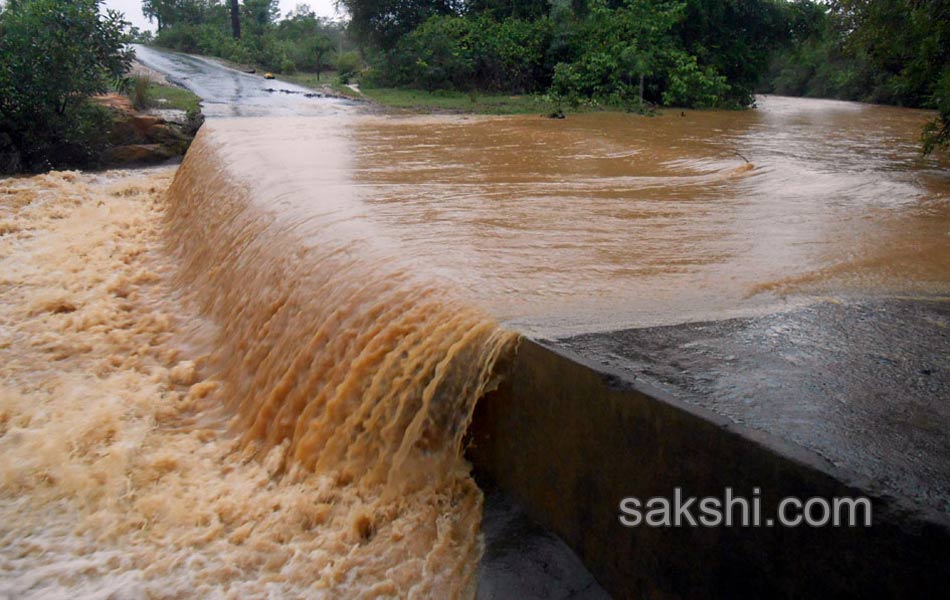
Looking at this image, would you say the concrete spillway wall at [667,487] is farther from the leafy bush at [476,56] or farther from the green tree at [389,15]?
the green tree at [389,15]

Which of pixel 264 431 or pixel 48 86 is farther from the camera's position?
pixel 48 86

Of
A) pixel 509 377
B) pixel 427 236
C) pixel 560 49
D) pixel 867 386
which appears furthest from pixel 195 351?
pixel 560 49

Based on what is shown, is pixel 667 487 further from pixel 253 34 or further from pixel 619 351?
pixel 253 34

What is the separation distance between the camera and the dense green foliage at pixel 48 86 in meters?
10.6

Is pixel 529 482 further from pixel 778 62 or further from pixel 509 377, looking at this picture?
pixel 778 62

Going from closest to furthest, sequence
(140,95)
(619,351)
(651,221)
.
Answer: (619,351) < (651,221) < (140,95)

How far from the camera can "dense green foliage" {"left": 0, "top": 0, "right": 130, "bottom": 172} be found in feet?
34.8

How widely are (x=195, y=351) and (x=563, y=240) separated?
93.2 inches

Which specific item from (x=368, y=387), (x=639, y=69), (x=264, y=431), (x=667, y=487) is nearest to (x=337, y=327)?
(x=368, y=387)

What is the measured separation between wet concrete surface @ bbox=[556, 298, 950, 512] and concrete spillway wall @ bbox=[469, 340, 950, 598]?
8 centimetres

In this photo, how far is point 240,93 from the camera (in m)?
16.2

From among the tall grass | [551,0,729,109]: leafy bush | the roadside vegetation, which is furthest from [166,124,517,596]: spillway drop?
[551,0,729,109]: leafy bush

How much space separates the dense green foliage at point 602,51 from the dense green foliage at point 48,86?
7.94 metres

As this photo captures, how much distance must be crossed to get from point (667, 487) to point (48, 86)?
11.6 metres
